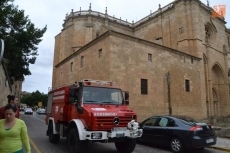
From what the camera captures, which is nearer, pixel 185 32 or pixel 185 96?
pixel 185 96

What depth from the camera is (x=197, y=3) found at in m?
27.6

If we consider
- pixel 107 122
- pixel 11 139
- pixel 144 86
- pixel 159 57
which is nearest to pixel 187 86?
pixel 159 57

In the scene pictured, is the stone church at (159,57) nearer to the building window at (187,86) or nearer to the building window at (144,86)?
the building window at (144,86)

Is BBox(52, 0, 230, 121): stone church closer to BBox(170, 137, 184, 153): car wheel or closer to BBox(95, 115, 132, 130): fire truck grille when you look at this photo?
BBox(170, 137, 184, 153): car wheel

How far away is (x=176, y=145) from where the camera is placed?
24.5 ft

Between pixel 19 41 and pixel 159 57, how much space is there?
1450 centimetres

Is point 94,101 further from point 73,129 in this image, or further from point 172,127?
point 172,127

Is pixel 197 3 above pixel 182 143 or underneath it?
above

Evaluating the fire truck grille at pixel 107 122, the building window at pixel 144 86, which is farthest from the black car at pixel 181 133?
the building window at pixel 144 86

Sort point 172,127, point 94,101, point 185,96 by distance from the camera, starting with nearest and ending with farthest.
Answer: point 94,101
point 172,127
point 185,96

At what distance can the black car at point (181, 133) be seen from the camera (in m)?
7.03

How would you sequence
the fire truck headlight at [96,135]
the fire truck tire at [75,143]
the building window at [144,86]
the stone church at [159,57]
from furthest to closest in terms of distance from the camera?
the building window at [144,86]
the stone church at [159,57]
the fire truck tire at [75,143]
the fire truck headlight at [96,135]

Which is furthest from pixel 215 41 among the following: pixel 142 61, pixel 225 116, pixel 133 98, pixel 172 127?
pixel 172 127

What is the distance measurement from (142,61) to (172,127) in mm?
11174
